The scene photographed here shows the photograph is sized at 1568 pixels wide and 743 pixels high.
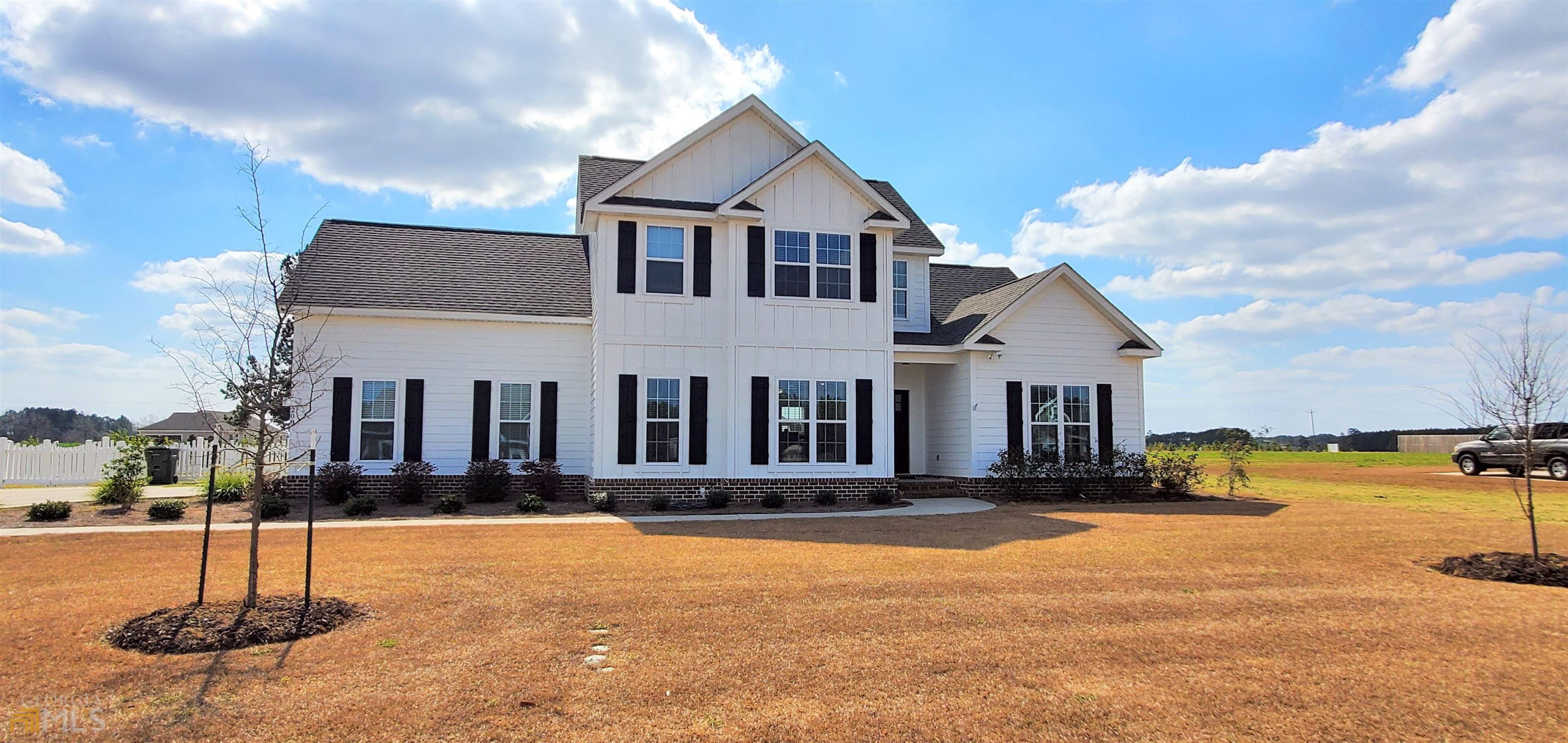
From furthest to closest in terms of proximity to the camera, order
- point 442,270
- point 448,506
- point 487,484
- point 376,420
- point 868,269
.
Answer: point 442,270
point 868,269
point 376,420
point 487,484
point 448,506

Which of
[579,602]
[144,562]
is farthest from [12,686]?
[144,562]

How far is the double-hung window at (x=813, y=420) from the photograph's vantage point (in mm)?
17297

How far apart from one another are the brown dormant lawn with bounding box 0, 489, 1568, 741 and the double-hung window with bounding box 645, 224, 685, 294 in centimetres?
714

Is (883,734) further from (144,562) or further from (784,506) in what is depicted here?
(784,506)

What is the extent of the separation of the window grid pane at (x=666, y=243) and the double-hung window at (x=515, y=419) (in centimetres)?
439

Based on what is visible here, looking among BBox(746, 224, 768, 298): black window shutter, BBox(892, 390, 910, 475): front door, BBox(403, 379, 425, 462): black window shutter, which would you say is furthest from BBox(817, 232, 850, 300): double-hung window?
BBox(403, 379, 425, 462): black window shutter

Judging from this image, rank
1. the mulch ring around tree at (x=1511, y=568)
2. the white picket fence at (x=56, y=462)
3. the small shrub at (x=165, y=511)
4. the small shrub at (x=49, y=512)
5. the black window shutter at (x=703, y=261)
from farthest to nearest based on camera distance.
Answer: the white picket fence at (x=56, y=462), the black window shutter at (x=703, y=261), the small shrub at (x=165, y=511), the small shrub at (x=49, y=512), the mulch ring around tree at (x=1511, y=568)

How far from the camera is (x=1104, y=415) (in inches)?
758

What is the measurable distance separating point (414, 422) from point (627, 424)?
4.88m

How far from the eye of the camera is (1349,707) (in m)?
5.26

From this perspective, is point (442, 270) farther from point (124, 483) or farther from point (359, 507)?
point (124, 483)

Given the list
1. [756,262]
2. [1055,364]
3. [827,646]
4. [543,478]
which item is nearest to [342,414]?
[543,478]

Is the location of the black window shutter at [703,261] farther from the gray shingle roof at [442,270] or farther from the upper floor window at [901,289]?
the upper floor window at [901,289]

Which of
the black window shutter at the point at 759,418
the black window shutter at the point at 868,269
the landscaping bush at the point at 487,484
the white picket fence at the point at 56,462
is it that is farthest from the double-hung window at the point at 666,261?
the white picket fence at the point at 56,462
